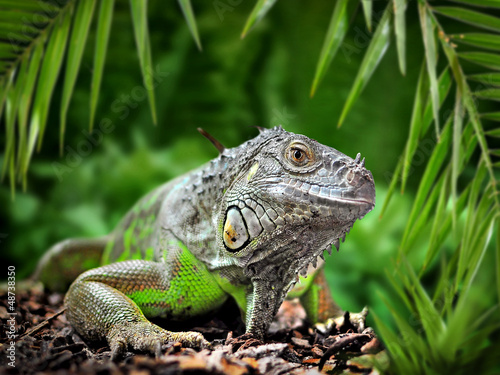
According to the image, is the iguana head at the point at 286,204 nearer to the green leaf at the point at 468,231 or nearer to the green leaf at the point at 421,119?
the green leaf at the point at 421,119

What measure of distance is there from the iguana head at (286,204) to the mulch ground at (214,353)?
455mm

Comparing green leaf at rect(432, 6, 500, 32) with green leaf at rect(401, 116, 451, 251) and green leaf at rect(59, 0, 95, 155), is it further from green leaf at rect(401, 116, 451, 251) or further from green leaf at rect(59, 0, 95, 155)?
green leaf at rect(59, 0, 95, 155)

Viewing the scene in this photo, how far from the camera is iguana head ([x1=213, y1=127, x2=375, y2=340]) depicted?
2541 millimetres

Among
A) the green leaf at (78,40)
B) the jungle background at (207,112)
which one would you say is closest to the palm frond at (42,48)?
the green leaf at (78,40)

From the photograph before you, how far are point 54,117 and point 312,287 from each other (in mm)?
5096

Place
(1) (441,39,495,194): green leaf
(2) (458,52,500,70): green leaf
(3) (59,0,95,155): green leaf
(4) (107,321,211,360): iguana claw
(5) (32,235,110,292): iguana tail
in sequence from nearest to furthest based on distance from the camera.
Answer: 1. (4) (107,321,211,360): iguana claw
2. (1) (441,39,495,194): green leaf
3. (2) (458,52,500,70): green leaf
4. (3) (59,0,95,155): green leaf
5. (5) (32,235,110,292): iguana tail

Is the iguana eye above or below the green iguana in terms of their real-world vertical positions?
above

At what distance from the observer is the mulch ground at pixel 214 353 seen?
6.53 ft

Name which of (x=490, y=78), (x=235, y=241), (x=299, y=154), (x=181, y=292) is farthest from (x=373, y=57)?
(x=181, y=292)

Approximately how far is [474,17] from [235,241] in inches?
89.3

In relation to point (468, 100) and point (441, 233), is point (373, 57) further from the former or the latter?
point (441, 233)

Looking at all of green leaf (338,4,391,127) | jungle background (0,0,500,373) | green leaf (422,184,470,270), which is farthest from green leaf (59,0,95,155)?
jungle background (0,0,500,373)

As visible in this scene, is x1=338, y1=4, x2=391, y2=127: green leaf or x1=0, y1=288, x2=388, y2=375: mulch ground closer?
x1=0, y1=288, x2=388, y2=375: mulch ground

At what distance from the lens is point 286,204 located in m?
2.61
